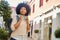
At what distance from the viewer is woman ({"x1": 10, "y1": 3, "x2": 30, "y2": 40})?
410 cm

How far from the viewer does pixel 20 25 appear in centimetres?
412

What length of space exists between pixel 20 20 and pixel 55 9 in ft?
39.3

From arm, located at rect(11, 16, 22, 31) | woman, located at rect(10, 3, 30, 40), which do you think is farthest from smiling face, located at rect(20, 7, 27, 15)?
arm, located at rect(11, 16, 22, 31)

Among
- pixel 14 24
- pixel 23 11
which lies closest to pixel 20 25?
pixel 14 24

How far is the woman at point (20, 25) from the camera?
410cm

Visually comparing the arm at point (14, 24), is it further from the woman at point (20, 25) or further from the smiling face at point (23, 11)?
the smiling face at point (23, 11)

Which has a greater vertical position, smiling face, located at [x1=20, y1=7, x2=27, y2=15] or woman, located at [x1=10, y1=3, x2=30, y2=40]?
smiling face, located at [x1=20, y1=7, x2=27, y2=15]

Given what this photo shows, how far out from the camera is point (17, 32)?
4.14m

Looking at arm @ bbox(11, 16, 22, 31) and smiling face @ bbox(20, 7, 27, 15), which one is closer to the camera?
arm @ bbox(11, 16, 22, 31)

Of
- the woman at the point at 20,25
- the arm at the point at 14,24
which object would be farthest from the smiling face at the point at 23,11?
the arm at the point at 14,24

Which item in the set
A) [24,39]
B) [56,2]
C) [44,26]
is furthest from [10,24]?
[44,26]

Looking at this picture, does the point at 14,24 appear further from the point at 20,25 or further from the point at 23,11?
the point at 23,11

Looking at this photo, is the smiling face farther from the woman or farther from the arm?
the arm

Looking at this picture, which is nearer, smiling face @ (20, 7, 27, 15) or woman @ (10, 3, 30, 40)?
woman @ (10, 3, 30, 40)
